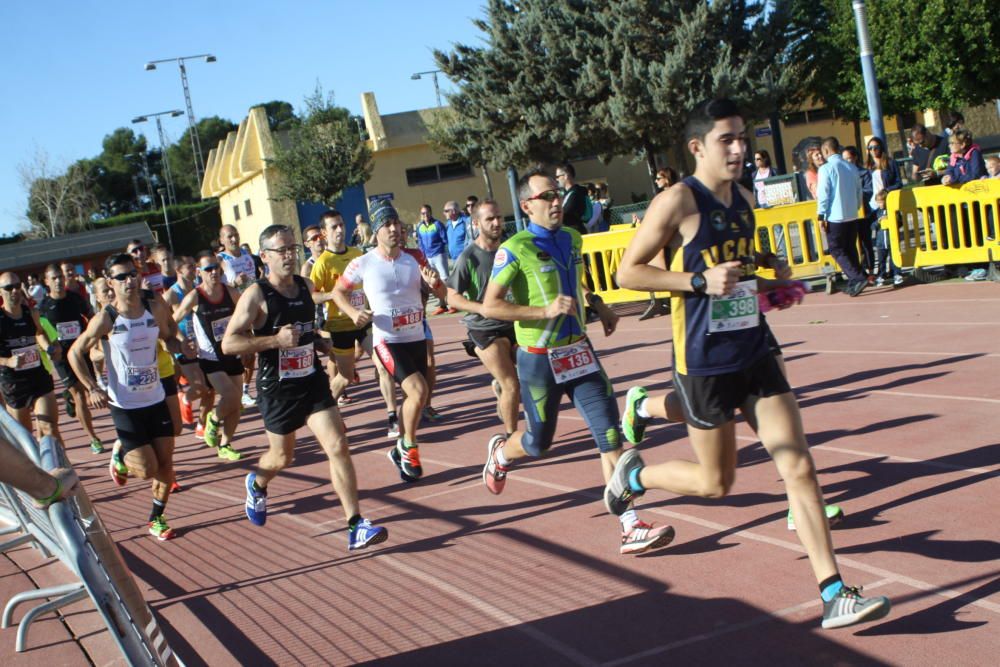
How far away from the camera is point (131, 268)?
800cm

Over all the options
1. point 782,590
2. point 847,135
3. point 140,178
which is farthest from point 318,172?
point 140,178

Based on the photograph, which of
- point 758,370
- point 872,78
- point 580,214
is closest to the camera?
point 758,370

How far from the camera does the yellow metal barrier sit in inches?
533

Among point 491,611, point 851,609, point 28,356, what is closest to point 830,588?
point 851,609

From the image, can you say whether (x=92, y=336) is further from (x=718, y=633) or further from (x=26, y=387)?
(x=718, y=633)

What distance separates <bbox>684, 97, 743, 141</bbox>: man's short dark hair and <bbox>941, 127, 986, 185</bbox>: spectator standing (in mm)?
10298

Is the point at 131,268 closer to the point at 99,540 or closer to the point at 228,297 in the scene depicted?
the point at 228,297

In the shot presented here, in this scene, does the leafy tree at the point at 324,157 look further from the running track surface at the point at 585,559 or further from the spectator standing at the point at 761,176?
the running track surface at the point at 585,559

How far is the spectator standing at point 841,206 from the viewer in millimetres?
14156

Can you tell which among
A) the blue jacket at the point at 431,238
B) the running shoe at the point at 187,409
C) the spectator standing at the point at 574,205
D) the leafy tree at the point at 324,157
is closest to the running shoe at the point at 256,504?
the spectator standing at the point at 574,205

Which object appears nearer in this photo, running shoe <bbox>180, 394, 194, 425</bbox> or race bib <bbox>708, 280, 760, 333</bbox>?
race bib <bbox>708, 280, 760, 333</bbox>

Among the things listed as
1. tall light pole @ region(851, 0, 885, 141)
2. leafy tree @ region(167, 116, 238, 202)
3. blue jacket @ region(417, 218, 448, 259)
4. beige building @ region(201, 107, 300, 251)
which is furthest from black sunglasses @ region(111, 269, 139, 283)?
leafy tree @ region(167, 116, 238, 202)

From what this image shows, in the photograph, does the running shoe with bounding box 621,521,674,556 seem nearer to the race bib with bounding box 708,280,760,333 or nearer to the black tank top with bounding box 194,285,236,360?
the race bib with bounding box 708,280,760,333

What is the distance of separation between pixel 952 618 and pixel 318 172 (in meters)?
Answer: 39.7
